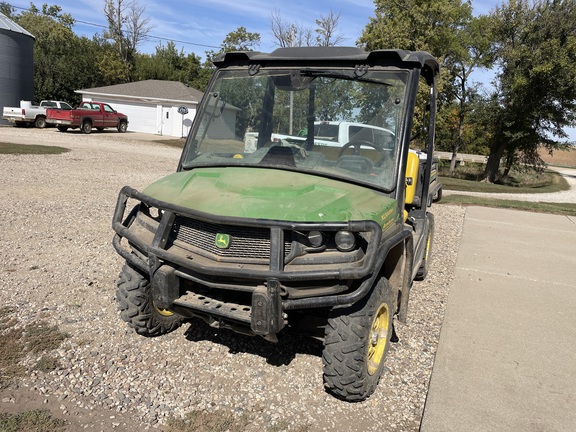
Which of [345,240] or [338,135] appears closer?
[345,240]

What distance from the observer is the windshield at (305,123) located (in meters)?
3.96

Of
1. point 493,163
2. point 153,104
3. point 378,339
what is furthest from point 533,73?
point 153,104

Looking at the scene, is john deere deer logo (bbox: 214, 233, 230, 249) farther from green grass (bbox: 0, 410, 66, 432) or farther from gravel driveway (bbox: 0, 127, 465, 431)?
green grass (bbox: 0, 410, 66, 432)

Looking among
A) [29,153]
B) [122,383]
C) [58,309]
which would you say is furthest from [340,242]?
[29,153]

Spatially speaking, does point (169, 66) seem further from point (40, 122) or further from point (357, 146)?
point (357, 146)

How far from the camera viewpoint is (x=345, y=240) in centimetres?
322

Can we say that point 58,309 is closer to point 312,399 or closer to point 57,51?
point 312,399

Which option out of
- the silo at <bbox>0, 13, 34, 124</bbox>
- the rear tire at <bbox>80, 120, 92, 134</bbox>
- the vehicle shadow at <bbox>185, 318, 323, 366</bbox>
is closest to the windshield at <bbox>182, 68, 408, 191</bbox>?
the vehicle shadow at <bbox>185, 318, 323, 366</bbox>

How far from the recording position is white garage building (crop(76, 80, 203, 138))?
38.0 meters

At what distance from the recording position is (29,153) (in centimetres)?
1744

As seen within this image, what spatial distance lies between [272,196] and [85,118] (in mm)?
29626

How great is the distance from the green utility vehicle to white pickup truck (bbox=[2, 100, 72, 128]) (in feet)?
99.0

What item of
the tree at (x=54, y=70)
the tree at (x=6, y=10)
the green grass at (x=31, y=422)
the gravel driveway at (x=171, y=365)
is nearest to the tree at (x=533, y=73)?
the gravel driveway at (x=171, y=365)

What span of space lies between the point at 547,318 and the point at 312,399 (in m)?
3.20
